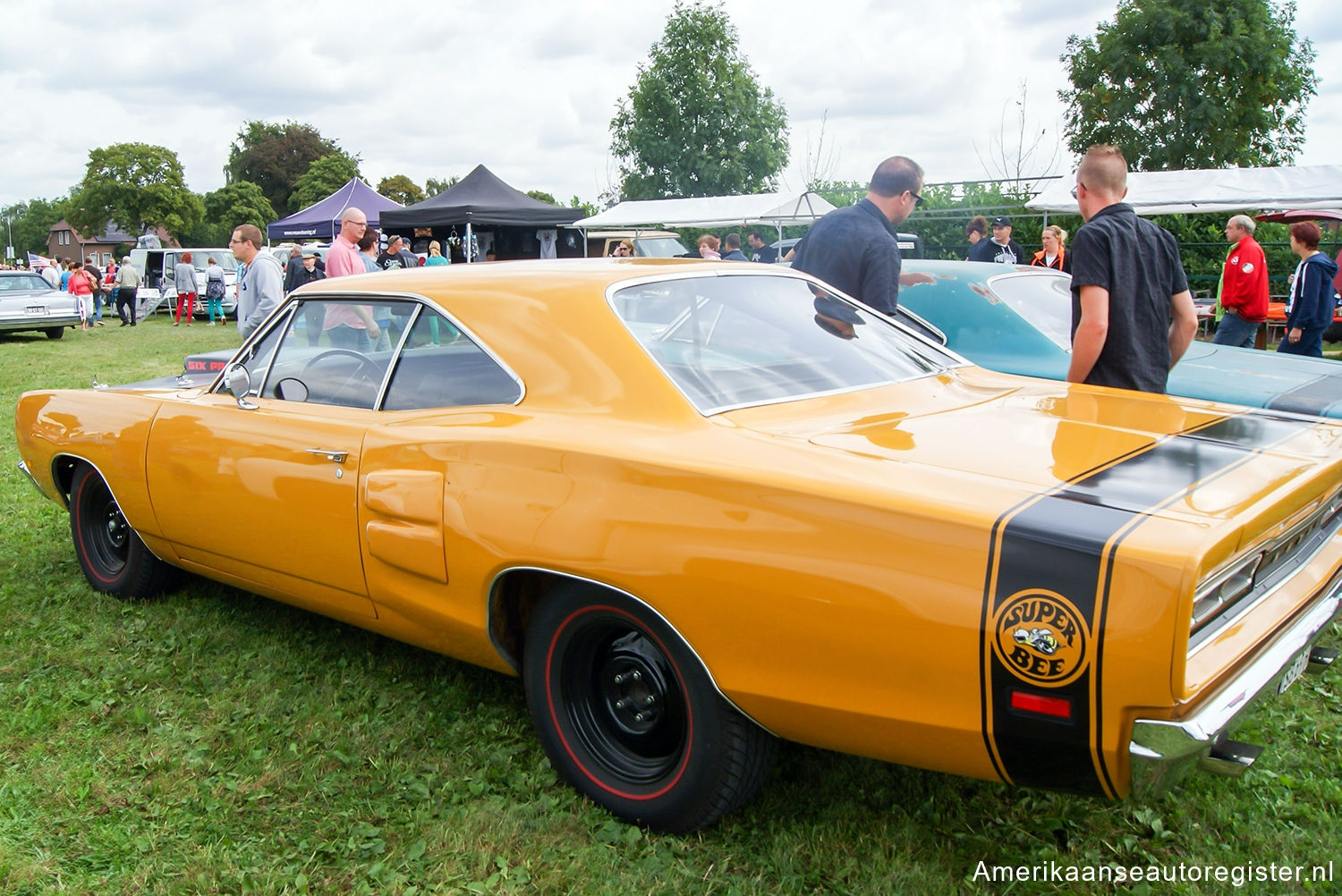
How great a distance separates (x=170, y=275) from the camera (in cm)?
2484

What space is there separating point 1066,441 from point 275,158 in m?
70.9

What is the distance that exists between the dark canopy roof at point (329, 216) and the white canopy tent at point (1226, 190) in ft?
48.6

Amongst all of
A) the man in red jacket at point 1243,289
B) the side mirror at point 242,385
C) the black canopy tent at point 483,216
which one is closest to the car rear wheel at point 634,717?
the side mirror at point 242,385

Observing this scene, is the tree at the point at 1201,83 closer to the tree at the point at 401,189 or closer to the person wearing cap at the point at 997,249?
the person wearing cap at the point at 997,249

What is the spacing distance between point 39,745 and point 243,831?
2.91 feet

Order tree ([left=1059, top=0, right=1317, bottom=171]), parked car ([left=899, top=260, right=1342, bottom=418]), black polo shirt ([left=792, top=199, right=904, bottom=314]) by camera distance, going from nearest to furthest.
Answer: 1. black polo shirt ([left=792, top=199, right=904, bottom=314])
2. parked car ([left=899, top=260, right=1342, bottom=418])
3. tree ([left=1059, top=0, right=1317, bottom=171])

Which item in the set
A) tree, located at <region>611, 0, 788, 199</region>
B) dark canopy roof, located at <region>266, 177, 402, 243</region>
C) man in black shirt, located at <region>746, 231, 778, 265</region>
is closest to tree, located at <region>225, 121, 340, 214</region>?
tree, located at <region>611, 0, 788, 199</region>

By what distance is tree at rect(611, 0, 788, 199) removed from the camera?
138 feet

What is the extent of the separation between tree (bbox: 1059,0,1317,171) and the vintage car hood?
91.2 feet

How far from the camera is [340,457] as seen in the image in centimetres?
289

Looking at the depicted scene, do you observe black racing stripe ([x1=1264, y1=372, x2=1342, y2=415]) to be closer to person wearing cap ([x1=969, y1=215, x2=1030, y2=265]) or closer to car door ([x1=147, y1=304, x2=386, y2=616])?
car door ([x1=147, y1=304, x2=386, y2=616])

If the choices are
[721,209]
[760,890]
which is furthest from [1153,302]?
[721,209]

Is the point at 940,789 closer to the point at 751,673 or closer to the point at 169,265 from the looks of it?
the point at 751,673

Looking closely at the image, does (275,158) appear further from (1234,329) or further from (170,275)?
(1234,329)
